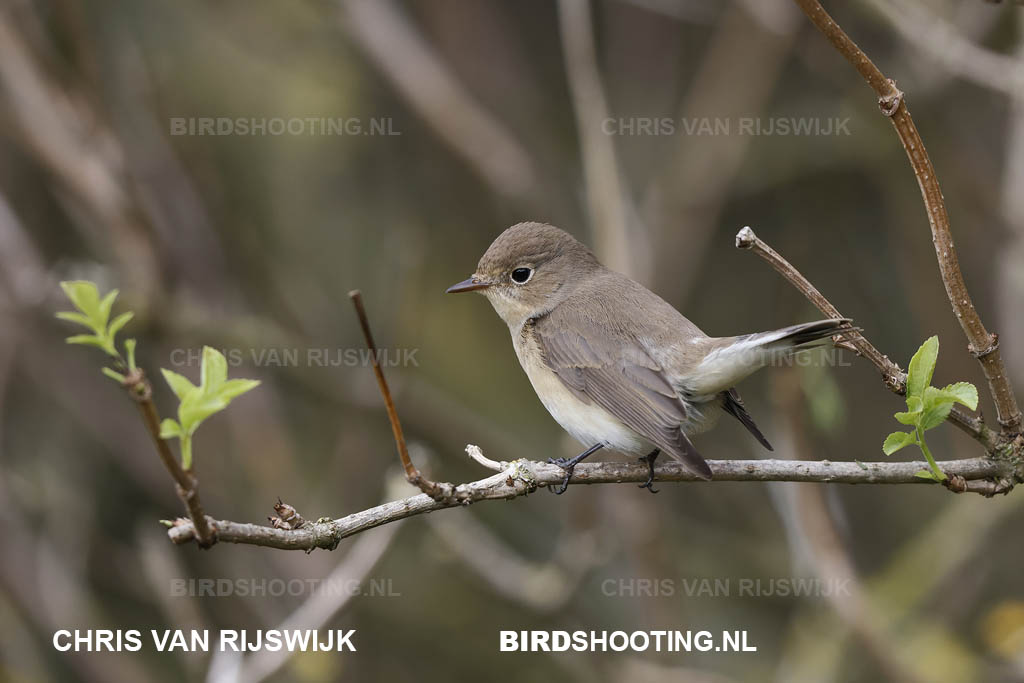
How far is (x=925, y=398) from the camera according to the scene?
2568 millimetres

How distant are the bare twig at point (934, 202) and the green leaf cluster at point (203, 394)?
1.54 metres

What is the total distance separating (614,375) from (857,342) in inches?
59.0

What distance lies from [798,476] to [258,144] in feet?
17.2

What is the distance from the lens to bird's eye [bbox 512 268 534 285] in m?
4.61

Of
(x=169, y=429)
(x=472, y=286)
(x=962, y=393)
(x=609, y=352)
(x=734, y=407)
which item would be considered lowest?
(x=169, y=429)

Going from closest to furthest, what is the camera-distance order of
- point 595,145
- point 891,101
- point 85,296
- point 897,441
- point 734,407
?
point 85,296, point 891,101, point 897,441, point 734,407, point 595,145

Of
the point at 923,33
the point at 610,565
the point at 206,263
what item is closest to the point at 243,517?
the point at 206,263

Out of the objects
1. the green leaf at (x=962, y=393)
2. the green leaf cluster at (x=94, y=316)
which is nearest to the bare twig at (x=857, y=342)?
the green leaf at (x=962, y=393)

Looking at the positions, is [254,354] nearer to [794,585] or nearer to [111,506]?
[111,506]

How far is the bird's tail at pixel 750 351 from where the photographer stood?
294cm

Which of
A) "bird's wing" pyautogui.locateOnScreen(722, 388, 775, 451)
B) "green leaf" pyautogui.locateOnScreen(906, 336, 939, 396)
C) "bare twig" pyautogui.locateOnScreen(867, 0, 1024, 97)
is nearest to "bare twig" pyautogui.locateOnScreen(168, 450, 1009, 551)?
"green leaf" pyautogui.locateOnScreen(906, 336, 939, 396)

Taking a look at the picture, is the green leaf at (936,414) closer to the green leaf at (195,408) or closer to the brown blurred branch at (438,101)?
the green leaf at (195,408)

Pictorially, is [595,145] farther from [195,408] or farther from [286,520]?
[195,408]

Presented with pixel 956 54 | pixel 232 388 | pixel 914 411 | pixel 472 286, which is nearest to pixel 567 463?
pixel 472 286
